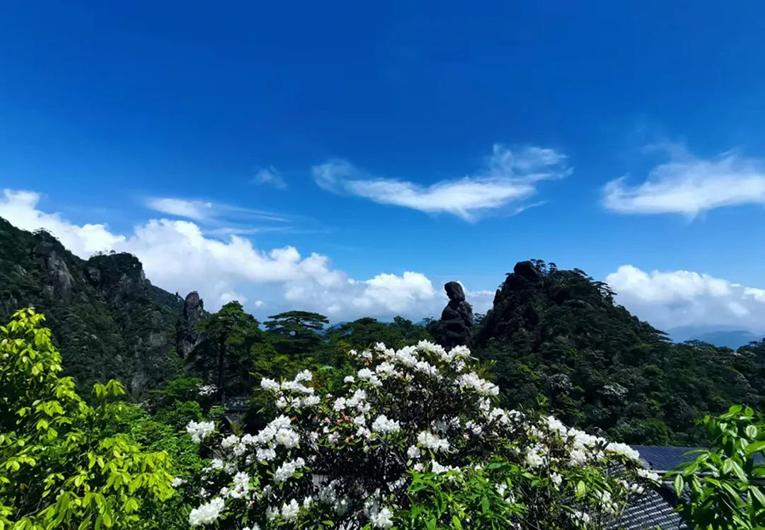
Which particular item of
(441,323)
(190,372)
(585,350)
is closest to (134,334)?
(190,372)

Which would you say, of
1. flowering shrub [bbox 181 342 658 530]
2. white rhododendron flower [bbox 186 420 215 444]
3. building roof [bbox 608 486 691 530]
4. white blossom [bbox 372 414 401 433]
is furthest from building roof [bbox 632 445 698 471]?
white rhododendron flower [bbox 186 420 215 444]

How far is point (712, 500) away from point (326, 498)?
293cm

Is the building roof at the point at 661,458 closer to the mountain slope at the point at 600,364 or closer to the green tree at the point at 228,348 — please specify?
the mountain slope at the point at 600,364

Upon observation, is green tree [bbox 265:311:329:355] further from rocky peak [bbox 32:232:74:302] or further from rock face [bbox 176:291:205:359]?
rocky peak [bbox 32:232:74:302]

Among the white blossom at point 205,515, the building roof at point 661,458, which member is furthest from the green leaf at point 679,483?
the building roof at point 661,458

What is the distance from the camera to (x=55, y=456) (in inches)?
134

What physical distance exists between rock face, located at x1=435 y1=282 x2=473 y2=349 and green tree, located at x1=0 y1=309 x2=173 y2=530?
38.6 meters

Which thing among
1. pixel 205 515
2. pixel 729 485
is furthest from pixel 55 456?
pixel 729 485

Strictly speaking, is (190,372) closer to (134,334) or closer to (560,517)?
(560,517)

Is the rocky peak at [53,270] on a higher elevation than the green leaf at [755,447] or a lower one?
higher

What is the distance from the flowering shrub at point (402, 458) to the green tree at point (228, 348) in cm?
2382

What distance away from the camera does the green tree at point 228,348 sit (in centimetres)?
2636

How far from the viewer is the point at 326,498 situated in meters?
3.56

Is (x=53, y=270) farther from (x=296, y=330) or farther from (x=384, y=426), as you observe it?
(x=384, y=426)
